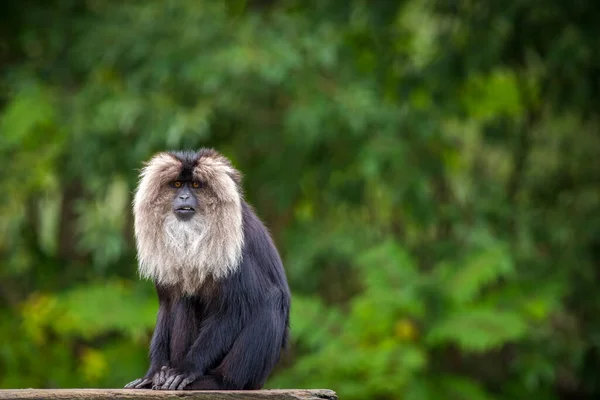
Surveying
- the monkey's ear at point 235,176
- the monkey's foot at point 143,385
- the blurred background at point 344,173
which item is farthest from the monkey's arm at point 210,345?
the blurred background at point 344,173

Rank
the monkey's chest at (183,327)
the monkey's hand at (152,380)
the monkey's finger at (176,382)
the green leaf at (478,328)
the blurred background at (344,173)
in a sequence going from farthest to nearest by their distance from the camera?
the blurred background at (344,173)
the green leaf at (478,328)
the monkey's chest at (183,327)
the monkey's hand at (152,380)
the monkey's finger at (176,382)

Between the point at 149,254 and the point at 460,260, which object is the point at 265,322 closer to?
the point at 149,254

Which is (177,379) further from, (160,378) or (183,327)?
(183,327)

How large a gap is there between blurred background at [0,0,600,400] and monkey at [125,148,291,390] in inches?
172

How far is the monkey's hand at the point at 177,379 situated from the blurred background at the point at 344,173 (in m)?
4.55

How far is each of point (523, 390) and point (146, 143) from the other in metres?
4.95

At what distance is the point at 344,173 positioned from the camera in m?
11.2

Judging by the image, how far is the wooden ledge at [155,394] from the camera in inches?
175

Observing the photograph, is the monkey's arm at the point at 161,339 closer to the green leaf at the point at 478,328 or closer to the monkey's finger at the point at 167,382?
the monkey's finger at the point at 167,382

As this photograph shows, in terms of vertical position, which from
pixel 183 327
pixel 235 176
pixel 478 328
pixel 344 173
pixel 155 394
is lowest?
pixel 155 394

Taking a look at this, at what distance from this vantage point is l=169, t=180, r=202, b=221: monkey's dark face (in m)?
5.02

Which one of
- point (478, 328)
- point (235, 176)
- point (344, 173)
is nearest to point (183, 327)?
point (235, 176)

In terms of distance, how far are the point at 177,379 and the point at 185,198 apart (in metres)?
0.91

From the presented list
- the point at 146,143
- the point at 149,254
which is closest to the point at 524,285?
the point at 146,143
